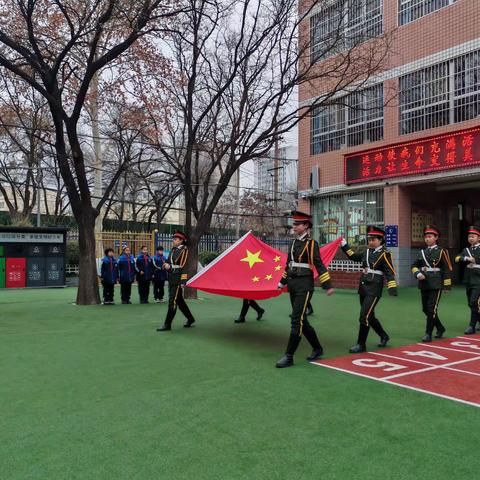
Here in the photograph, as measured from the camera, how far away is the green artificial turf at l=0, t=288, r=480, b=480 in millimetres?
3279

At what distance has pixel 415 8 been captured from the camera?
53.8 feet

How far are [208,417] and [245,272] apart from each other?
439 centimetres

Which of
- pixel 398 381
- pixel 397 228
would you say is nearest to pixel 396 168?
pixel 397 228

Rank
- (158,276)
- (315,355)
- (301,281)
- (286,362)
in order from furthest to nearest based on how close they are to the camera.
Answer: (158,276) < (315,355) < (301,281) < (286,362)

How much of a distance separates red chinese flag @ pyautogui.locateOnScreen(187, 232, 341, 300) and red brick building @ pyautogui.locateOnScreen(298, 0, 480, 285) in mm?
6464

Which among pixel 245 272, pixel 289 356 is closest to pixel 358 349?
pixel 289 356

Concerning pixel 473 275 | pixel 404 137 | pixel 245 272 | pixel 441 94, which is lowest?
pixel 473 275

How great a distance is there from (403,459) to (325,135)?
17.0 metres

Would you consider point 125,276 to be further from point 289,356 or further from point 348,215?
point 348,215

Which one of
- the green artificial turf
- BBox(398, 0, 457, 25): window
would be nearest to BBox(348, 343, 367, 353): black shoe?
the green artificial turf

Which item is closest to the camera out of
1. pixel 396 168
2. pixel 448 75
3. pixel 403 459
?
pixel 403 459

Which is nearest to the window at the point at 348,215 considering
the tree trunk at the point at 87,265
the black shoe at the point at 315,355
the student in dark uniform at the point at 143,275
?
the student in dark uniform at the point at 143,275

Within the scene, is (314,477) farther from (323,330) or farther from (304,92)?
(304,92)

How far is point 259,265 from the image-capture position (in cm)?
862
